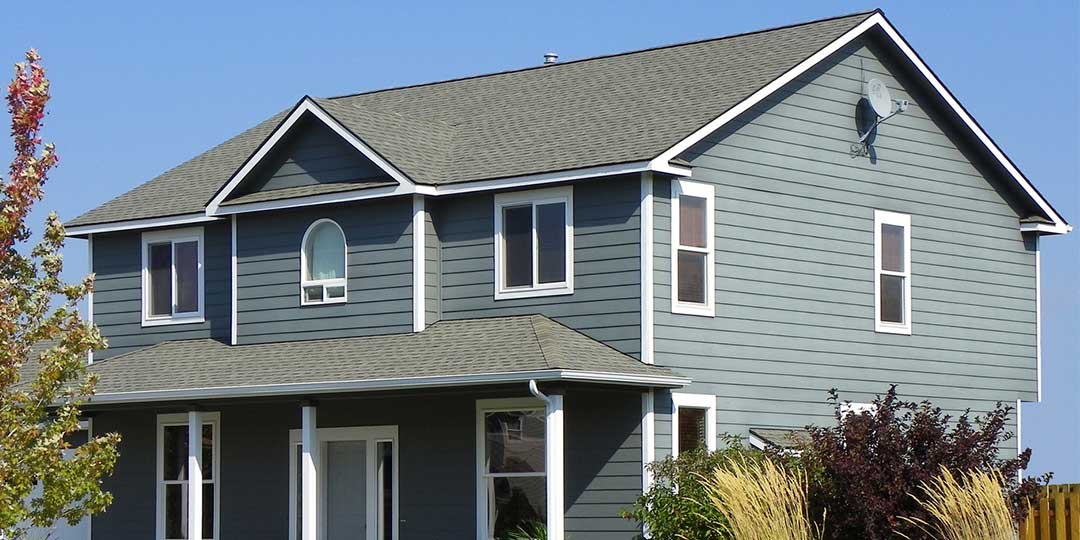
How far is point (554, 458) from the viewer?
21438 mm

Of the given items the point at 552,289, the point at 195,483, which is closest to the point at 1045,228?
the point at 552,289

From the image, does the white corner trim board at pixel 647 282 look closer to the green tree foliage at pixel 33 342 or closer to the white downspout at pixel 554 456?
the white downspout at pixel 554 456

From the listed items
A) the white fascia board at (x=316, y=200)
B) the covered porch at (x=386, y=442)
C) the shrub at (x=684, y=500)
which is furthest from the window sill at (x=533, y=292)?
the shrub at (x=684, y=500)

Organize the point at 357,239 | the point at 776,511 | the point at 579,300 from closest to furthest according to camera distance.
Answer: the point at 776,511
the point at 579,300
the point at 357,239

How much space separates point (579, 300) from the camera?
23.4 metres

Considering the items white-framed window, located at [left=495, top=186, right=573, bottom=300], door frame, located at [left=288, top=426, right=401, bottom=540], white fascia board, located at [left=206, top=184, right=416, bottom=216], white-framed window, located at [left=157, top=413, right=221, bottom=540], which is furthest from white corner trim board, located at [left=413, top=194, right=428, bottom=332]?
white-framed window, located at [left=157, top=413, right=221, bottom=540]

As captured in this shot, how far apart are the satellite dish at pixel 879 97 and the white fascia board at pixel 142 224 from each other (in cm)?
1051

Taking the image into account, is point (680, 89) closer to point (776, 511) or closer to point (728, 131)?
point (728, 131)

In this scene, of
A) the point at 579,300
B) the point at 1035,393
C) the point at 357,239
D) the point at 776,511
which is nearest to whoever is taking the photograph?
the point at 776,511

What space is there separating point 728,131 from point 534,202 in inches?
117

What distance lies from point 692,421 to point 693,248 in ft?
7.83

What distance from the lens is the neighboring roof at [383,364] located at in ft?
71.2

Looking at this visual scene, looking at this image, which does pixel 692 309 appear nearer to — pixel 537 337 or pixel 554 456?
pixel 537 337

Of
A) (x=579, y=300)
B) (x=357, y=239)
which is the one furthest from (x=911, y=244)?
(x=357, y=239)
